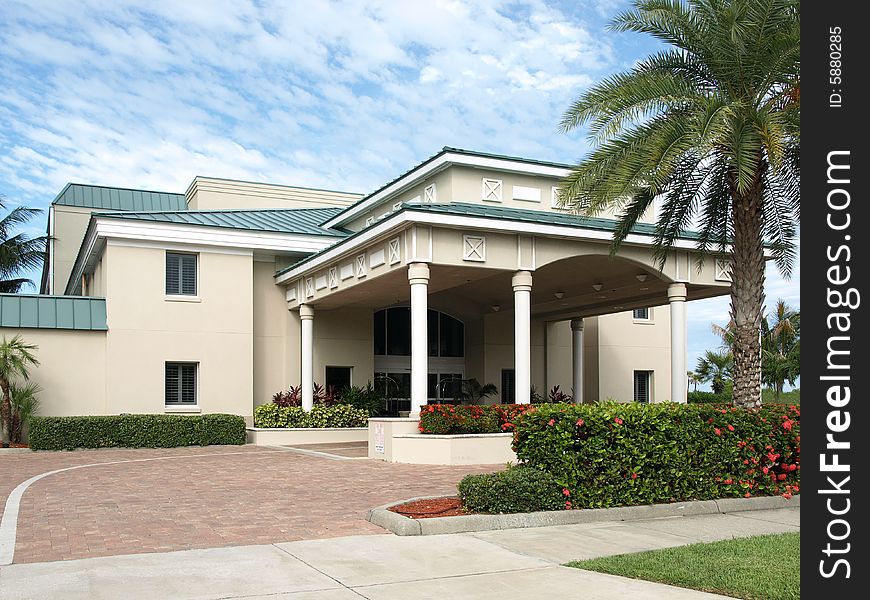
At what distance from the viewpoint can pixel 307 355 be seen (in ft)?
87.7

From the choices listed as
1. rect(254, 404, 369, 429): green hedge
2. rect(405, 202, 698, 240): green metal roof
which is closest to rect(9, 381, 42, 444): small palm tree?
rect(254, 404, 369, 429): green hedge

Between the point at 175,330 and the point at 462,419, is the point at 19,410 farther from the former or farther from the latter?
the point at 462,419

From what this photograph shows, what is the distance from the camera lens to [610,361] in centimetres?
3362

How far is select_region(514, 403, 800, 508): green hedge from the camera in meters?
11.7

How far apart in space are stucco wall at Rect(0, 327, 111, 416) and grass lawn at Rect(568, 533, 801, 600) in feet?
66.2

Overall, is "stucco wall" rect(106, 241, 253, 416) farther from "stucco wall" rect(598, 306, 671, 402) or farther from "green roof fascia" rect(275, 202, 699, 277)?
"stucco wall" rect(598, 306, 671, 402)

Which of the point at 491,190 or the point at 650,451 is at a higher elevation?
the point at 491,190

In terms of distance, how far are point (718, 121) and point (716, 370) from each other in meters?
31.3

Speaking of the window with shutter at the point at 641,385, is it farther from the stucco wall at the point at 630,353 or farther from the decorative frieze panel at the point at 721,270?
the decorative frieze panel at the point at 721,270

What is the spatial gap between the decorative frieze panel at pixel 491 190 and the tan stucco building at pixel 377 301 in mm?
40

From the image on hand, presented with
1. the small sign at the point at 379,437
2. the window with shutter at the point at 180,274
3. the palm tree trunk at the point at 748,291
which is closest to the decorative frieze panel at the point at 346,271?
the small sign at the point at 379,437

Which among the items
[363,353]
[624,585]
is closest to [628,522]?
Answer: [624,585]

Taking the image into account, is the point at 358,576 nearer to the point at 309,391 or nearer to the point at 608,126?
the point at 608,126

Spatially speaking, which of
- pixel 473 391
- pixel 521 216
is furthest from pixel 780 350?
pixel 521 216
